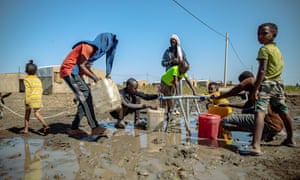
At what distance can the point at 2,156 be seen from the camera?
295 centimetres

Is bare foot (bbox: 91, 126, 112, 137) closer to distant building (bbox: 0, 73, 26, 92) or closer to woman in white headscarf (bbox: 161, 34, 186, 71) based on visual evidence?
woman in white headscarf (bbox: 161, 34, 186, 71)

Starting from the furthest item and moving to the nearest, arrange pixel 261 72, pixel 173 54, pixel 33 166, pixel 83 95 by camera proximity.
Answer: pixel 173 54
pixel 83 95
pixel 261 72
pixel 33 166

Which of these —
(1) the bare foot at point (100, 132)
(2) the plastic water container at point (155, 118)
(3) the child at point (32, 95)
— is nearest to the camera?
(1) the bare foot at point (100, 132)

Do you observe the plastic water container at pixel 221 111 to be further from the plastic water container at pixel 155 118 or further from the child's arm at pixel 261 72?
the child's arm at pixel 261 72

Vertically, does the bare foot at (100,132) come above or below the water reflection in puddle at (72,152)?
above

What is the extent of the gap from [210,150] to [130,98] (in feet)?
8.62

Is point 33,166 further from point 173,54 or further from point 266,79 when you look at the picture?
point 173,54

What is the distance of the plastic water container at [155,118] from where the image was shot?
4535 mm

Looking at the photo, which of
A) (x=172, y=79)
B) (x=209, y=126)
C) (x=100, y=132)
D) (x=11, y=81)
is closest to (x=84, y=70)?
(x=100, y=132)

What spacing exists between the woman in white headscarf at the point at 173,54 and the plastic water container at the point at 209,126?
6.95ft

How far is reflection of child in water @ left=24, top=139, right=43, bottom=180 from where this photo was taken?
2.29 meters

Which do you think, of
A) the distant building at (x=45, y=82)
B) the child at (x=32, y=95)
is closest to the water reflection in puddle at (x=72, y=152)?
the child at (x=32, y=95)

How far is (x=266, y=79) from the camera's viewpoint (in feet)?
10.2

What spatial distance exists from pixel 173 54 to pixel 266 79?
2.95 metres
